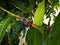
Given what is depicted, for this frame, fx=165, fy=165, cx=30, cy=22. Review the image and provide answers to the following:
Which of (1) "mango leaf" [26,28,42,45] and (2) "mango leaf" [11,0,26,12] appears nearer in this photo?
(1) "mango leaf" [26,28,42,45]

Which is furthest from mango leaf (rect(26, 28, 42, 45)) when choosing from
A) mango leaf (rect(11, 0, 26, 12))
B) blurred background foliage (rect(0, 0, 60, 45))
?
mango leaf (rect(11, 0, 26, 12))

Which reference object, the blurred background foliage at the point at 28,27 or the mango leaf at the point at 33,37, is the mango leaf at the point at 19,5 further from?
the mango leaf at the point at 33,37

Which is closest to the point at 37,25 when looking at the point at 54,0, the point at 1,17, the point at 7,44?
the point at 54,0

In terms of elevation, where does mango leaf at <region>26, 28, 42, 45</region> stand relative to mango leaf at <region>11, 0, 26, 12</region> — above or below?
below

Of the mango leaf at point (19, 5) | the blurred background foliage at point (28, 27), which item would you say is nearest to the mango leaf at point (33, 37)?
the blurred background foliage at point (28, 27)

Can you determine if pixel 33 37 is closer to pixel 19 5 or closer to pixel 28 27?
pixel 28 27

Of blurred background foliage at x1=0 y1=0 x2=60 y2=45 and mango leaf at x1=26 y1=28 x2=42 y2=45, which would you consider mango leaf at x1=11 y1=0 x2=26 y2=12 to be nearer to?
blurred background foliage at x1=0 y1=0 x2=60 y2=45

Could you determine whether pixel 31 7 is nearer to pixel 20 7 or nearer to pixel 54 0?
pixel 20 7

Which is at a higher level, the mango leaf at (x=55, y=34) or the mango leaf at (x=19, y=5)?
the mango leaf at (x=19, y=5)
